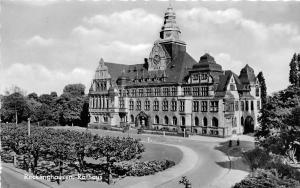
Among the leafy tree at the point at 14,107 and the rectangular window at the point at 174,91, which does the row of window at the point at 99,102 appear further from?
the leafy tree at the point at 14,107

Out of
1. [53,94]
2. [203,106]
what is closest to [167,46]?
[203,106]

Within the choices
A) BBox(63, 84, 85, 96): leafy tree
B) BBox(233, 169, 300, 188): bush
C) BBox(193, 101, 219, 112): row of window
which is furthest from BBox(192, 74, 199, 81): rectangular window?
BBox(63, 84, 85, 96): leafy tree

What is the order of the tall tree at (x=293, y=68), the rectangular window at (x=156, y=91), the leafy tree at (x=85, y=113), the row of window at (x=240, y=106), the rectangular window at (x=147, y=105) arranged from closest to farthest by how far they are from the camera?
the tall tree at (x=293, y=68)
the row of window at (x=240, y=106)
the rectangular window at (x=156, y=91)
the rectangular window at (x=147, y=105)
the leafy tree at (x=85, y=113)

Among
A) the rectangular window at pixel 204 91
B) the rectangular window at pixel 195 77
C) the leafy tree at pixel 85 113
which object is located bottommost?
the leafy tree at pixel 85 113

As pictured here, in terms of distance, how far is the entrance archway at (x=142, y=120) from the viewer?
71.9 metres

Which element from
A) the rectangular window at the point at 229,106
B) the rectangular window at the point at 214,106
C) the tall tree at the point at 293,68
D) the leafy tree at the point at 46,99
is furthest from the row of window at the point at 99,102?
the tall tree at the point at 293,68

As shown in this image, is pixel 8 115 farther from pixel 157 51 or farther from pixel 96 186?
pixel 96 186

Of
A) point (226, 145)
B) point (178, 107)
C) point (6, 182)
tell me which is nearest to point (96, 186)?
point (6, 182)

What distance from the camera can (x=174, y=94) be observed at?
2628 inches

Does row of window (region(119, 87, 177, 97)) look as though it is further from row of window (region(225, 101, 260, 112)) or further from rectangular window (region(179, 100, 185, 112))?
row of window (region(225, 101, 260, 112))

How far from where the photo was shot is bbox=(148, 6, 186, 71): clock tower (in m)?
71.4

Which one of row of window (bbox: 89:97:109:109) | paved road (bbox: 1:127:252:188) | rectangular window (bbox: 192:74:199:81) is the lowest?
paved road (bbox: 1:127:252:188)

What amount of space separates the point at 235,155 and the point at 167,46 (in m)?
37.9

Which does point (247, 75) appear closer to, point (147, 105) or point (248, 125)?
point (248, 125)
